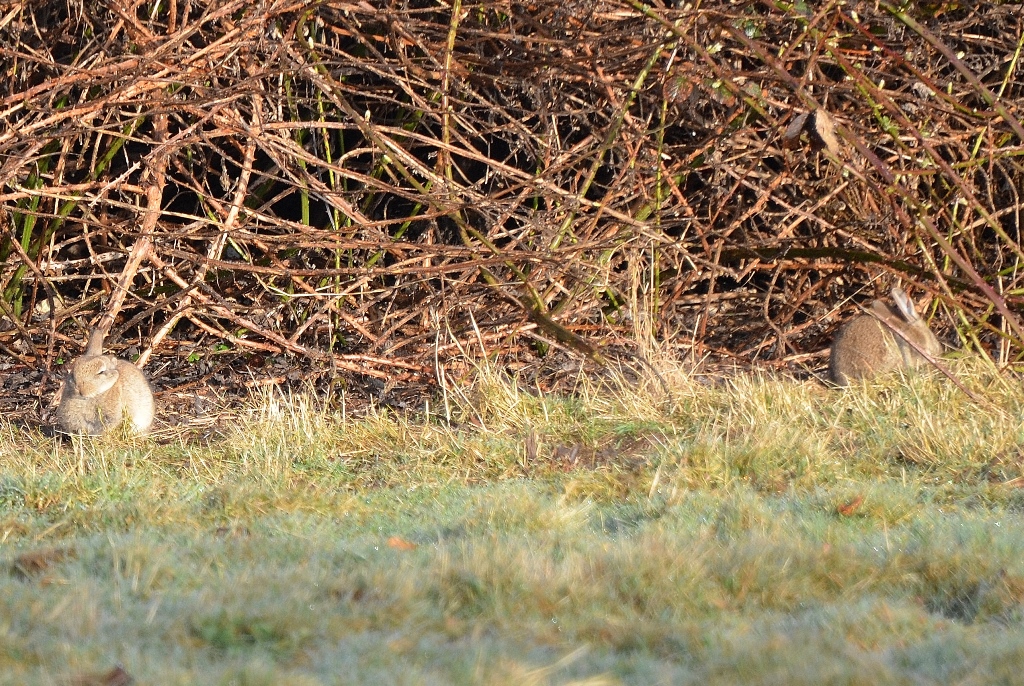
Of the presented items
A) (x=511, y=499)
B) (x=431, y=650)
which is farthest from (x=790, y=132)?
(x=431, y=650)

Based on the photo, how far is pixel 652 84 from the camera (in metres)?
6.05

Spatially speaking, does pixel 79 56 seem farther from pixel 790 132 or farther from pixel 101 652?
pixel 101 652

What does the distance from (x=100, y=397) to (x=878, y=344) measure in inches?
145

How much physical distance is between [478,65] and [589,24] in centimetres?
61

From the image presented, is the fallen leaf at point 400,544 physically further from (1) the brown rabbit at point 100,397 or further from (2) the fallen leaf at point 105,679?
(1) the brown rabbit at point 100,397

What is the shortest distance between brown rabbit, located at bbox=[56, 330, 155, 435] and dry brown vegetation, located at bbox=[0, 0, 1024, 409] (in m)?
0.44

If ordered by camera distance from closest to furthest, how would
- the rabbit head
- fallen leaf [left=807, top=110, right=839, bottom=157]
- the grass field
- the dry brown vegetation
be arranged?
the grass field, fallen leaf [left=807, top=110, right=839, bottom=157], the rabbit head, the dry brown vegetation

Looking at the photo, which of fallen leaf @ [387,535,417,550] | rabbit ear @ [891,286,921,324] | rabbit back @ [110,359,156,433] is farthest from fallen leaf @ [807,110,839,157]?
rabbit back @ [110,359,156,433]

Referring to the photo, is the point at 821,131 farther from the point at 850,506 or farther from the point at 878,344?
the point at 878,344

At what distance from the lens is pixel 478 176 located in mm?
7164

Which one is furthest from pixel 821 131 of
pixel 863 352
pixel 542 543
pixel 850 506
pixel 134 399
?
pixel 134 399

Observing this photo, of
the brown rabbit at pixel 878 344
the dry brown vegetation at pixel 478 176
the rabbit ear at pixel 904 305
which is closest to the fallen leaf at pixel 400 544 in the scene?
the dry brown vegetation at pixel 478 176

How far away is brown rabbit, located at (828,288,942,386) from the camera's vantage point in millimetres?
5668

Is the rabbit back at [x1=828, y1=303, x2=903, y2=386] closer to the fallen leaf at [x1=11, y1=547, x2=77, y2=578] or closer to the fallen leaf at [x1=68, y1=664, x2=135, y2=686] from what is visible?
the fallen leaf at [x1=11, y1=547, x2=77, y2=578]
